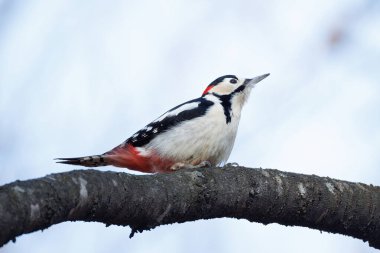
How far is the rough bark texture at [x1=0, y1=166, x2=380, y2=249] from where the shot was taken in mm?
3124

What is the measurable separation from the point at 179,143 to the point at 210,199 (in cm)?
205

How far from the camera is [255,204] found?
4.11 meters

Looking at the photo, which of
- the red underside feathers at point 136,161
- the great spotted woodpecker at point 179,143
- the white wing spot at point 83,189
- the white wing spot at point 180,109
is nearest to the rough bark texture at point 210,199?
the white wing spot at point 83,189

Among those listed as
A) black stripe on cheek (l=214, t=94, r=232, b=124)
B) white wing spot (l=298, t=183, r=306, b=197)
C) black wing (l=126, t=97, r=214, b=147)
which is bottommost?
white wing spot (l=298, t=183, r=306, b=197)

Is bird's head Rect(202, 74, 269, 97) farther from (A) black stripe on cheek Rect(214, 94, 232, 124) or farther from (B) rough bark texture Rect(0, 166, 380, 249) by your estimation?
(B) rough bark texture Rect(0, 166, 380, 249)

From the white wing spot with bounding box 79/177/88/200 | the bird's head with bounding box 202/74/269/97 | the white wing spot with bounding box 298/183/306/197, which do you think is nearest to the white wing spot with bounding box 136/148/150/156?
the bird's head with bounding box 202/74/269/97

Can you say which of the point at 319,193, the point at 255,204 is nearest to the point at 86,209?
the point at 255,204

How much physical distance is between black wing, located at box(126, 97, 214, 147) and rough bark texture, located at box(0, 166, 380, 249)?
1.93 m

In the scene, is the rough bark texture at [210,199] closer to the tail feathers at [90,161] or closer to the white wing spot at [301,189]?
the white wing spot at [301,189]

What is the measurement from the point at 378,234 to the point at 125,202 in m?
1.60

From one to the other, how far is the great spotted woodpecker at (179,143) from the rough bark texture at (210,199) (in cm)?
162

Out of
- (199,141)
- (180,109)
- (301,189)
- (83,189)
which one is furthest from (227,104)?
(83,189)

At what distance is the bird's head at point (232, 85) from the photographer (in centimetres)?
693

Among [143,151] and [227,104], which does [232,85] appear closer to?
[227,104]
